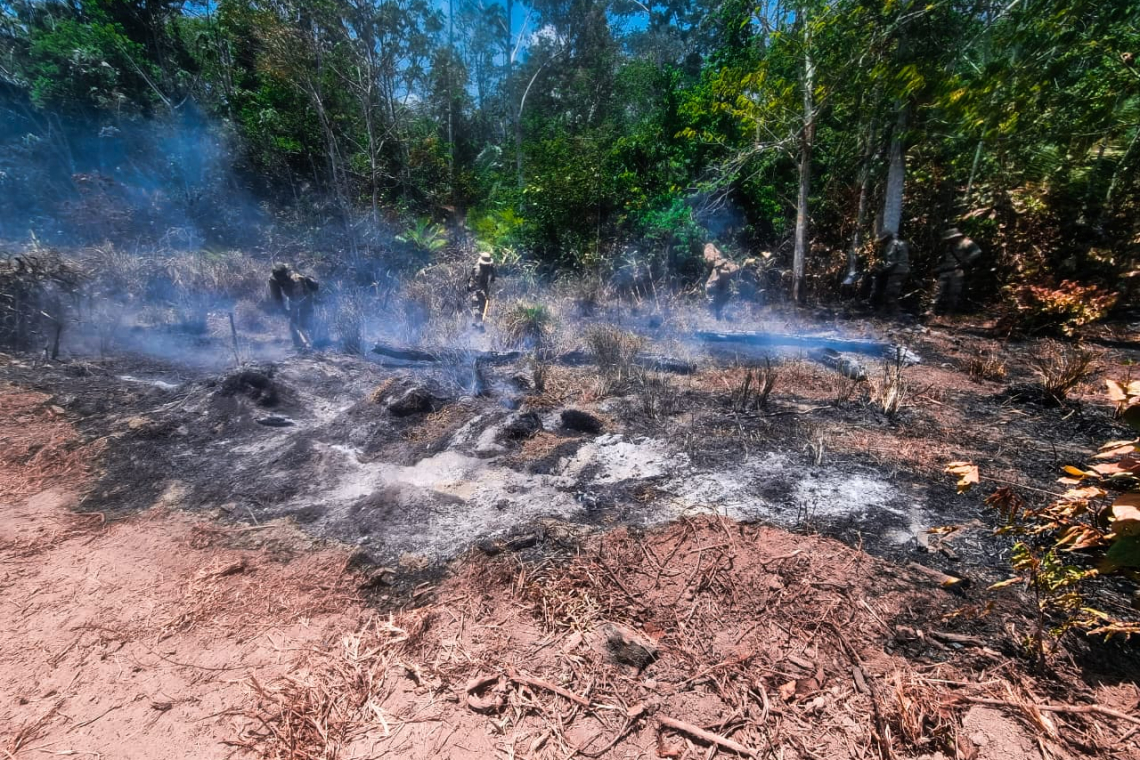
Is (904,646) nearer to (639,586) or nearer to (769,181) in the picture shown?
(639,586)

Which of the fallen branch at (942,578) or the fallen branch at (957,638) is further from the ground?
the fallen branch at (942,578)

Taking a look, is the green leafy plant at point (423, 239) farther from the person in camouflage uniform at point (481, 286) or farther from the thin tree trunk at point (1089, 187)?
the thin tree trunk at point (1089, 187)

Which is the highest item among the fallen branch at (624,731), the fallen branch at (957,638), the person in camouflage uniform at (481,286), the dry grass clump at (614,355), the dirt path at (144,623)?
the person in camouflage uniform at (481,286)

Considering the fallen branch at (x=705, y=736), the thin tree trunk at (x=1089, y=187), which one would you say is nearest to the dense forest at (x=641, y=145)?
the thin tree trunk at (x=1089, y=187)

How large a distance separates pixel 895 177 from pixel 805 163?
1443 millimetres

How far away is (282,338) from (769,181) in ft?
32.3

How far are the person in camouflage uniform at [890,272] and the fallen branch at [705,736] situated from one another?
8.66 metres

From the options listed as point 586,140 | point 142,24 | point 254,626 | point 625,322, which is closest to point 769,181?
point 586,140

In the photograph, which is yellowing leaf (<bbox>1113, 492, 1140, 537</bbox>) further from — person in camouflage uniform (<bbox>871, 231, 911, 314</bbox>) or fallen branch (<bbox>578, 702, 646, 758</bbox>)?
person in camouflage uniform (<bbox>871, 231, 911, 314</bbox>)

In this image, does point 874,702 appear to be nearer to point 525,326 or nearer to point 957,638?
point 957,638

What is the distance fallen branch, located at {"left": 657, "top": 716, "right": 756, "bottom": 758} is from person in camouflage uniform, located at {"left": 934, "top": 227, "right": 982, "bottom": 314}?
342 inches

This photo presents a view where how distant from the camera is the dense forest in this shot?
649cm

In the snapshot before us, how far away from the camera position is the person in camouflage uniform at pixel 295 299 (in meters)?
6.30

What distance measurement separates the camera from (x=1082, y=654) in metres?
1.65
